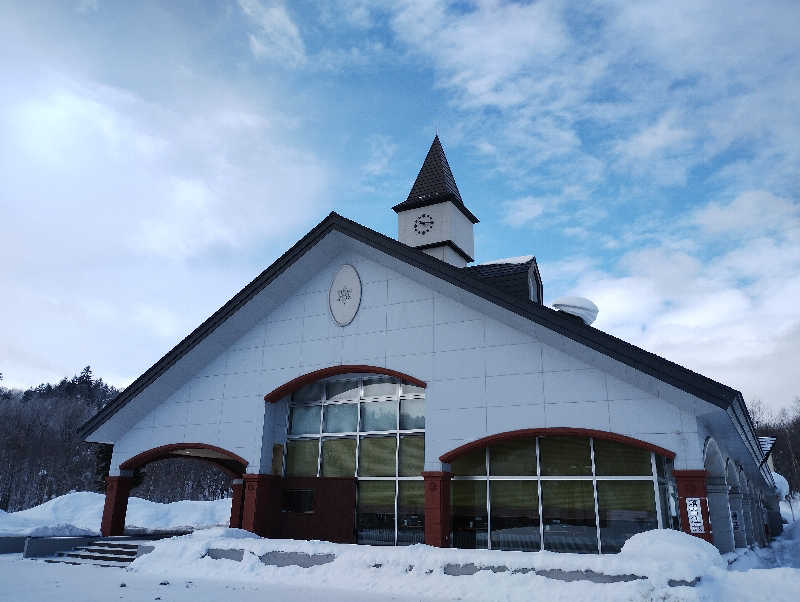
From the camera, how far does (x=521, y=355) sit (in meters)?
14.1

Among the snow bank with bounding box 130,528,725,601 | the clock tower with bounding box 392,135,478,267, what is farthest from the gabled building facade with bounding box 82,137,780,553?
the clock tower with bounding box 392,135,478,267

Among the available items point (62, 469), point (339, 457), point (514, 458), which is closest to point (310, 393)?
point (339, 457)

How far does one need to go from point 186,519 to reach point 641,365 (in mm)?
25815

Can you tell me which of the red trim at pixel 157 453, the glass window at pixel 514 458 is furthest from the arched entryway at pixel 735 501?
the red trim at pixel 157 453

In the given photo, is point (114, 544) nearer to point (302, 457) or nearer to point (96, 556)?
point (96, 556)

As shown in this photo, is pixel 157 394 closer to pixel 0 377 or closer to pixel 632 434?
pixel 632 434

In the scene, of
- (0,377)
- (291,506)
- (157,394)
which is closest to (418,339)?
(291,506)

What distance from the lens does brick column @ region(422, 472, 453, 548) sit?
1384 cm

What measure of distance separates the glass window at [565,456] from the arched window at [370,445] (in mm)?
3403

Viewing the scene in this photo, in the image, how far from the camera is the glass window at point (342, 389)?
680 inches

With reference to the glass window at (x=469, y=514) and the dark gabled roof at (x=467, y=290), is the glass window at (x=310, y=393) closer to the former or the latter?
the dark gabled roof at (x=467, y=290)

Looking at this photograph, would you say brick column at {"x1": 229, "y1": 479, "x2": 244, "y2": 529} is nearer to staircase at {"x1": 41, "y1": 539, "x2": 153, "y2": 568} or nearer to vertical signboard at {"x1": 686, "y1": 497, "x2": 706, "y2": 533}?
staircase at {"x1": 41, "y1": 539, "x2": 153, "y2": 568}

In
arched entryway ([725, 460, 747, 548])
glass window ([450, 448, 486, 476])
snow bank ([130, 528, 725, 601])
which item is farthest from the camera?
arched entryway ([725, 460, 747, 548])

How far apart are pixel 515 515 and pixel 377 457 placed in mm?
4318
